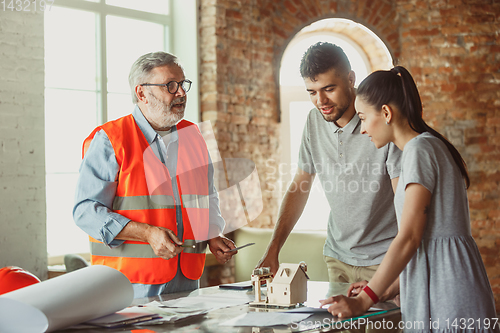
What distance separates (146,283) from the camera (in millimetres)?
1981

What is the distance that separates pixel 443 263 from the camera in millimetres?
1400

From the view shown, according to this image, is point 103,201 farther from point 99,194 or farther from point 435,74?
point 435,74

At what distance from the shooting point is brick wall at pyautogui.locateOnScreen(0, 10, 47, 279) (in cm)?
317

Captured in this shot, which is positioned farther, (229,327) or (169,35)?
(169,35)

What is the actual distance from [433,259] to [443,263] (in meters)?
0.03

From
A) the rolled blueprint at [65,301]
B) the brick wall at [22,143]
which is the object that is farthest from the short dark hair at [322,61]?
the brick wall at [22,143]

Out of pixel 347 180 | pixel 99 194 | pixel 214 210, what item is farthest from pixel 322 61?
pixel 99 194

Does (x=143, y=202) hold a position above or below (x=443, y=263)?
above

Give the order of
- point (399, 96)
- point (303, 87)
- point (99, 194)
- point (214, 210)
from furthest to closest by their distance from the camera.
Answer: point (303, 87)
point (214, 210)
point (99, 194)
point (399, 96)

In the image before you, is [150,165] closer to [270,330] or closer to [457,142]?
[270,330]

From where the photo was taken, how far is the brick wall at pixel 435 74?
15.2 ft

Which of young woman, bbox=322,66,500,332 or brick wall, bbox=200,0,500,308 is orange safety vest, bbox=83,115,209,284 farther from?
brick wall, bbox=200,0,500,308

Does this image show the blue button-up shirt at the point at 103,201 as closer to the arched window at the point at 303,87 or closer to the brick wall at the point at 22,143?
the brick wall at the point at 22,143

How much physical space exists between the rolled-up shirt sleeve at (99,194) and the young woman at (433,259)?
91 centimetres
